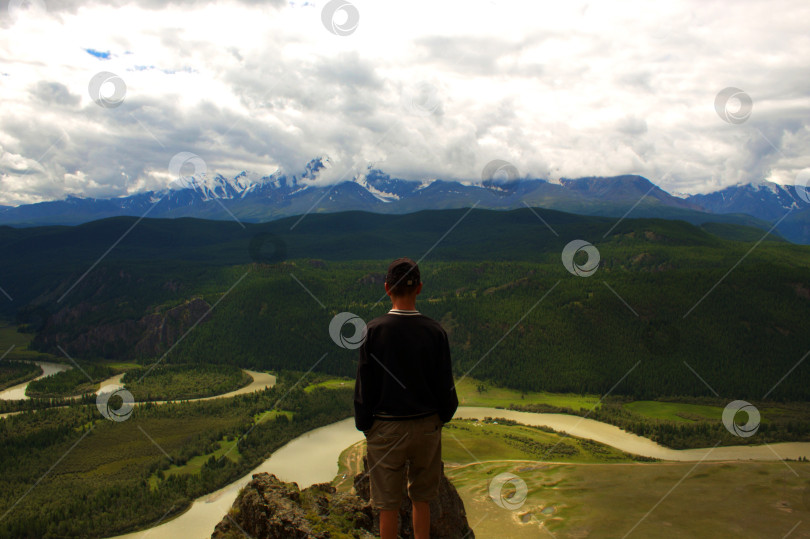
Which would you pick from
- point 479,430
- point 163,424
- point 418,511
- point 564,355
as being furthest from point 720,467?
point 163,424

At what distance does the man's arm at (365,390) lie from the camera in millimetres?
11320

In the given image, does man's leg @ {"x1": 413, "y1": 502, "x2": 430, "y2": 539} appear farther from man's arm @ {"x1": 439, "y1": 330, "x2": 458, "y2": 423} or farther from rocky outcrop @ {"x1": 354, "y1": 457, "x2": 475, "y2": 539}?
rocky outcrop @ {"x1": 354, "y1": 457, "x2": 475, "y2": 539}

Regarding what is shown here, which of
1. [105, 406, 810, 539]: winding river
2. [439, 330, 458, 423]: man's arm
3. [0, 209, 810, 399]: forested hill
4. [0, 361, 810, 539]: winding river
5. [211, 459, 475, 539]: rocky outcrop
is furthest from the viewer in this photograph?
[0, 209, 810, 399]: forested hill

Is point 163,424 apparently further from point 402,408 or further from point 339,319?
point 402,408

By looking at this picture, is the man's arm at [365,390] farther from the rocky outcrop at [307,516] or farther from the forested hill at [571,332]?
the forested hill at [571,332]

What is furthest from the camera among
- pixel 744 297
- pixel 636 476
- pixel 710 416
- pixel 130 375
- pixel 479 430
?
pixel 744 297

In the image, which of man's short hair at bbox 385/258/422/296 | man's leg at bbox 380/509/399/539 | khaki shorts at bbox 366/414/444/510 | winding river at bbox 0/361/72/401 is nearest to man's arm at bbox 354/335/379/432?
khaki shorts at bbox 366/414/444/510

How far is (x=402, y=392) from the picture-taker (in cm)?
1139

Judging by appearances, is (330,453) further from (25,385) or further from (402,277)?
(25,385)

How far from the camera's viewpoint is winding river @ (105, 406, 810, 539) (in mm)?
62156

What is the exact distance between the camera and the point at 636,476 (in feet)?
216

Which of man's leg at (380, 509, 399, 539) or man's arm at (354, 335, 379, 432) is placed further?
man's leg at (380, 509, 399, 539)

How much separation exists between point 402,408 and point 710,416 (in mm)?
123773

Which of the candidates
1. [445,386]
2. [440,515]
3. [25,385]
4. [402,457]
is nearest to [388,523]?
[402,457]
